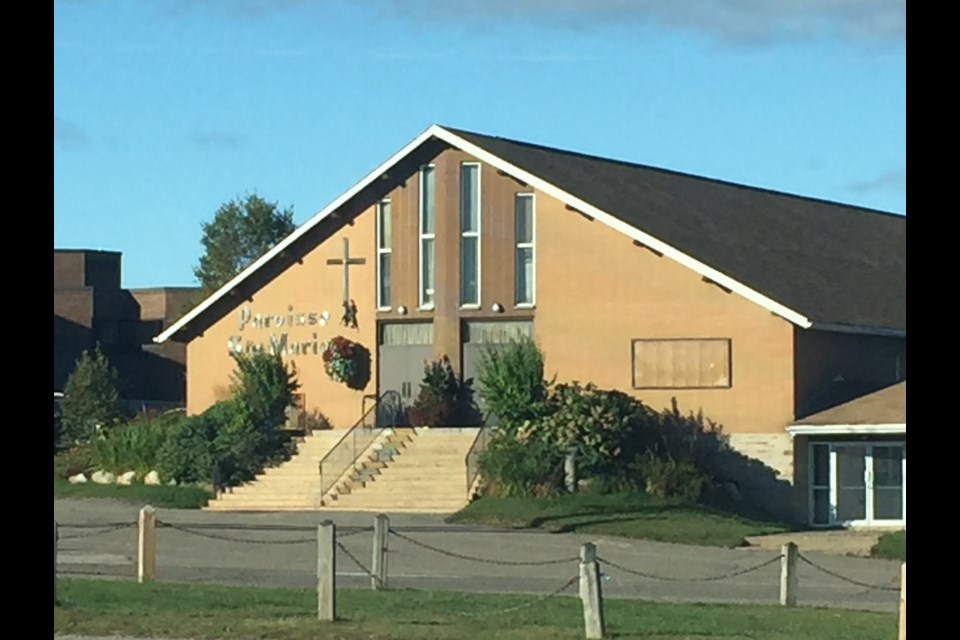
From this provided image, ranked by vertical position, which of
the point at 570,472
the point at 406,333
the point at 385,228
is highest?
the point at 385,228

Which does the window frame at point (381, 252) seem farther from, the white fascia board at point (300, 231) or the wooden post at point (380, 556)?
the wooden post at point (380, 556)

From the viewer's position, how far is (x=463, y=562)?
105ft

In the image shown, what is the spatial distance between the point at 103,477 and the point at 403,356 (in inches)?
338

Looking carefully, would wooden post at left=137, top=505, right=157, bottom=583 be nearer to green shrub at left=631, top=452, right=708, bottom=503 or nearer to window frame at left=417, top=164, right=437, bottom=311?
green shrub at left=631, top=452, right=708, bottom=503

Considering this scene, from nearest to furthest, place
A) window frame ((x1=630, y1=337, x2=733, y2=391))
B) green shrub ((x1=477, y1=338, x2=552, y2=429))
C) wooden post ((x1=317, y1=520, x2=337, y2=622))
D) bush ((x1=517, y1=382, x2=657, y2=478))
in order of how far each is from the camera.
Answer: wooden post ((x1=317, y1=520, x2=337, y2=622))
bush ((x1=517, y1=382, x2=657, y2=478))
window frame ((x1=630, y1=337, x2=733, y2=391))
green shrub ((x1=477, y1=338, x2=552, y2=429))

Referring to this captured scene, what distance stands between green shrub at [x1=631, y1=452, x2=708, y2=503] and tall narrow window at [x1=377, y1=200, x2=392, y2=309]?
33.4ft

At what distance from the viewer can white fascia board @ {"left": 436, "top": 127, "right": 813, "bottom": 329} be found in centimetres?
4359

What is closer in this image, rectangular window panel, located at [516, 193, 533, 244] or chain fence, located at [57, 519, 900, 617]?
chain fence, located at [57, 519, 900, 617]

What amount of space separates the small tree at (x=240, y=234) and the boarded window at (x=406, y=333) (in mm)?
56976

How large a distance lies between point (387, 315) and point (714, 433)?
9975 millimetres

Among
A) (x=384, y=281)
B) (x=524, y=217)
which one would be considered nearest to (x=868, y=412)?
(x=524, y=217)

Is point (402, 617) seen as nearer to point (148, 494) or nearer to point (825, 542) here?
point (825, 542)

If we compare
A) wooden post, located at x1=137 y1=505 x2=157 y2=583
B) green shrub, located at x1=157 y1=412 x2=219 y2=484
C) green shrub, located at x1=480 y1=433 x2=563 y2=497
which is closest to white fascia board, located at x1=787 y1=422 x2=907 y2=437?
green shrub, located at x1=480 y1=433 x2=563 y2=497
